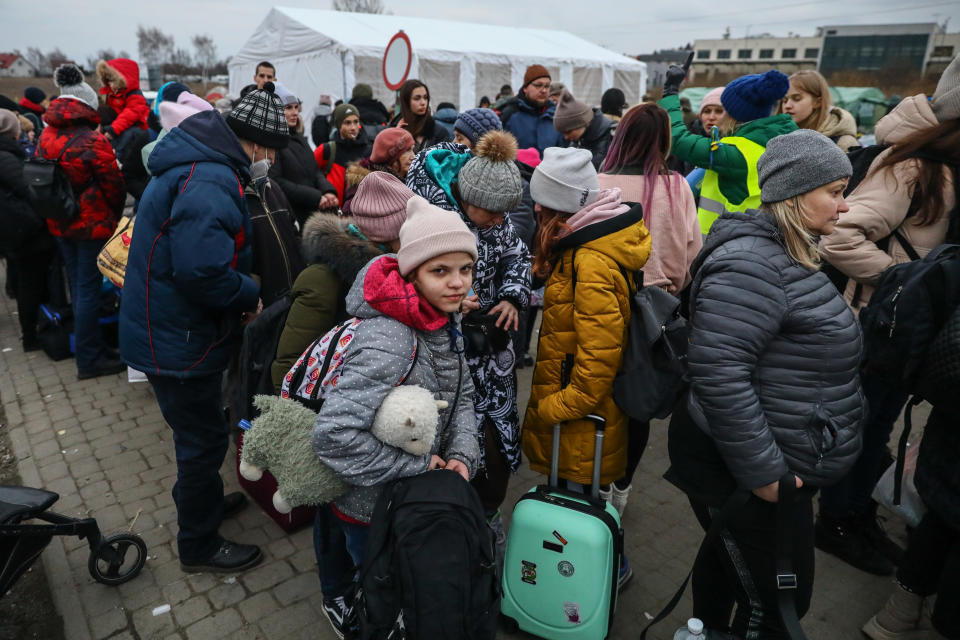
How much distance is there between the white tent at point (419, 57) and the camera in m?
14.6

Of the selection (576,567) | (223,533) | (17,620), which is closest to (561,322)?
(576,567)

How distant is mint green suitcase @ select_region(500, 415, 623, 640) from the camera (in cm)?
227

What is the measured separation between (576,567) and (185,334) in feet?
6.48

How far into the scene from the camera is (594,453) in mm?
2527

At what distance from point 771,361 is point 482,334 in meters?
1.18

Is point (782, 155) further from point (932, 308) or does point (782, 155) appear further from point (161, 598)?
point (161, 598)

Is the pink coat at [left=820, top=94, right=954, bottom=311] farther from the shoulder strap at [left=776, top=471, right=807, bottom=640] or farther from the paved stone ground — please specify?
the paved stone ground

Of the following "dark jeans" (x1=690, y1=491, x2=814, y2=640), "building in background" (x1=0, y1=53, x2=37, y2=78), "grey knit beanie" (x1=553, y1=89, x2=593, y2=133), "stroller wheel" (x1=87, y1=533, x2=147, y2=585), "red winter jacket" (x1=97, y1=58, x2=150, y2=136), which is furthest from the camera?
"building in background" (x1=0, y1=53, x2=37, y2=78)

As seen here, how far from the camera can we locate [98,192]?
15.3ft

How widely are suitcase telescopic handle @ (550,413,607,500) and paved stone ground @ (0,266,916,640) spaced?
715 mm

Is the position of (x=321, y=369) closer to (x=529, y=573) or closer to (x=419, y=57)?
(x=529, y=573)

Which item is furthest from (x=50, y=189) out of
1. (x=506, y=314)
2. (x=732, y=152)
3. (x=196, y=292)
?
(x=732, y=152)

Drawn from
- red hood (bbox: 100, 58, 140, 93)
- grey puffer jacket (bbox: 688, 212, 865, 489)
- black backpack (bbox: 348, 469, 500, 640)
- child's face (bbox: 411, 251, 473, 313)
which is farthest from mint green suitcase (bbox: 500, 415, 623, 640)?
red hood (bbox: 100, 58, 140, 93)

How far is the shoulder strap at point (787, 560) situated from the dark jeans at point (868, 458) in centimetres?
132
